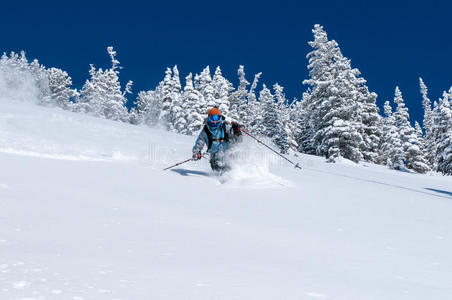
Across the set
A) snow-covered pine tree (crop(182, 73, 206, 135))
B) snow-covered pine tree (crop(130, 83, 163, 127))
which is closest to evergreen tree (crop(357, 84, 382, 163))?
snow-covered pine tree (crop(182, 73, 206, 135))

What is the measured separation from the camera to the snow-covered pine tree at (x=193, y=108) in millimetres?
38781

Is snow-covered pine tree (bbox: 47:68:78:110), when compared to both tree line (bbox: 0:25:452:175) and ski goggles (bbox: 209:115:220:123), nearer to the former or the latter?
tree line (bbox: 0:25:452:175)

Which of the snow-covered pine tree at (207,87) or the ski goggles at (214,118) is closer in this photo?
the ski goggles at (214,118)

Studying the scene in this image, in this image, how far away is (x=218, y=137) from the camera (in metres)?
8.91

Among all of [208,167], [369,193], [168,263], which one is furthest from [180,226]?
[208,167]

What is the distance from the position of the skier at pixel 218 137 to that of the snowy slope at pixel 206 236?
467mm

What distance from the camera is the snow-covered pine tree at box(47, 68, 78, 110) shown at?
55.5m

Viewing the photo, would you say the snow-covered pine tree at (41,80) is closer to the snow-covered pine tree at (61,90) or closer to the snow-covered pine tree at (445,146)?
the snow-covered pine tree at (61,90)

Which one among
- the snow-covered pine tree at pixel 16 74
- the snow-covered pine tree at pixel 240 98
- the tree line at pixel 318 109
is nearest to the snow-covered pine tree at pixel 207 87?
the tree line at pixel 318 109

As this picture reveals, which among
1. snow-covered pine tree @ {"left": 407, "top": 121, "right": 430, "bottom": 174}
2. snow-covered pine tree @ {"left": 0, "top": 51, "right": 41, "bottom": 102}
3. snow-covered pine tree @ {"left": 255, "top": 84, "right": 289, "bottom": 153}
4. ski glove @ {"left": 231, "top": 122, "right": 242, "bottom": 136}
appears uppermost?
snow-covered pine tree @ {"left": 0, "top": 51, "right": 41, "bottom": 102}

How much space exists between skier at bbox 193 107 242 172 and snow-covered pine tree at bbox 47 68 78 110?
51.0m

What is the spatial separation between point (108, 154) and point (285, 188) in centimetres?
496

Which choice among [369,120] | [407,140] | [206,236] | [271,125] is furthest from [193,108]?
[206,236]

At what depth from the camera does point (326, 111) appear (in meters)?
32.4
